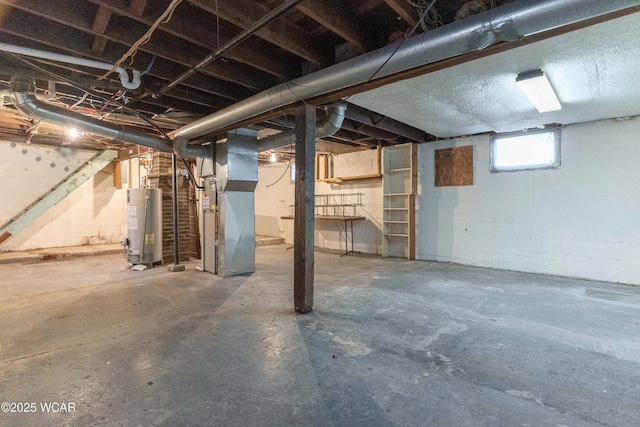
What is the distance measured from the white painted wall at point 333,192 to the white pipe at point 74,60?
4900mm

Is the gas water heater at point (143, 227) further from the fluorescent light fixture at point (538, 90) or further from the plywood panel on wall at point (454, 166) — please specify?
the fluorescent light fixture at point (538, 90)

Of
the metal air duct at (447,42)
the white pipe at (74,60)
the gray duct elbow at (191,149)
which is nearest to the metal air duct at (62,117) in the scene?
the gray duct elbow at (191,149)

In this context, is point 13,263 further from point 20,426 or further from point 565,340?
point 565,340

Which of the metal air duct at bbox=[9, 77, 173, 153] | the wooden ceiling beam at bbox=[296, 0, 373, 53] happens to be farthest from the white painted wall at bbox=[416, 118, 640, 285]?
the metal air duct at bbox=[9, 77, 173, 153]

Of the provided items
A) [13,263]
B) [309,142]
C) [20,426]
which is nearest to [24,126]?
[13,263]

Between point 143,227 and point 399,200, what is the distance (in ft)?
16.2

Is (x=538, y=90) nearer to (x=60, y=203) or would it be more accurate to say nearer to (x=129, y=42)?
(x=129, y=42)

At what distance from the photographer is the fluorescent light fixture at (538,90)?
296 centimetres

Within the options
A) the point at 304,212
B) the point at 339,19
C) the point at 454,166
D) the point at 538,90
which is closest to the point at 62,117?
the point at 304,212

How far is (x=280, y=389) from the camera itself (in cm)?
184

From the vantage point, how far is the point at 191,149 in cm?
486

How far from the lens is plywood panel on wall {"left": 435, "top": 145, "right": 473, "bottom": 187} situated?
5695 millimetres

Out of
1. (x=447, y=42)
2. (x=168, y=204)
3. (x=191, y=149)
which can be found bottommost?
(x=168, y=204)

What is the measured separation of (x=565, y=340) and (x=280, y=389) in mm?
2313
